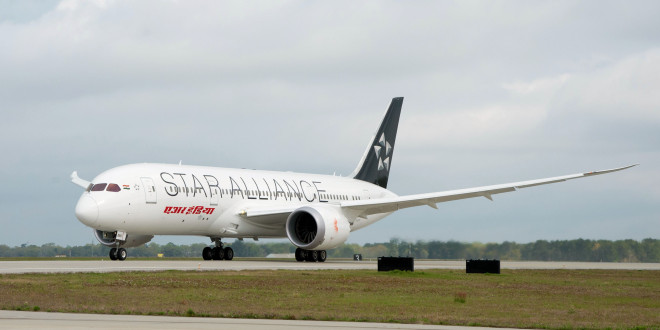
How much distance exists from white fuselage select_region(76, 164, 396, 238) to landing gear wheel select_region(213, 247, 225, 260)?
1.63m

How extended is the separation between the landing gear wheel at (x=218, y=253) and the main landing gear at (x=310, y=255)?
3817 mm

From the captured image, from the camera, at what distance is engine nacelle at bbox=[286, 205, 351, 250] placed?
124 ft

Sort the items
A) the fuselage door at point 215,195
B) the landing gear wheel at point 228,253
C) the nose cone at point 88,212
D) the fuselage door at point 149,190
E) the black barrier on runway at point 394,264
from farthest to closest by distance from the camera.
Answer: the landing gear wheel at point 228,253
the fuselage door at point 215,195
the fuselage door at point 149,190
the nose cone at point 88,212
the black barrier on runway at point 394,264

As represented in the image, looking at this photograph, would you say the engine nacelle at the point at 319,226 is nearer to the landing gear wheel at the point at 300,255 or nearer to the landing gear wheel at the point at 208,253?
the landing gear wheel at the point at 300,255

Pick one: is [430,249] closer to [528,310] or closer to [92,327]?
[528,310]

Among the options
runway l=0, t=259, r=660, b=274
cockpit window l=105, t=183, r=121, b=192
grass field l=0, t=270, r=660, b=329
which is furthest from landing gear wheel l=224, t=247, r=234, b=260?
grass field l=0, t=270, r=660, b=329

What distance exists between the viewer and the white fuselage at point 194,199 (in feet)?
115

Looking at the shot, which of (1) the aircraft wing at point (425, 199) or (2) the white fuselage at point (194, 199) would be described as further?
(1) the aircraft wing at point (425, 199)

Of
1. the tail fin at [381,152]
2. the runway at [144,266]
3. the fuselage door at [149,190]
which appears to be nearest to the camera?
the runway at [144,266]

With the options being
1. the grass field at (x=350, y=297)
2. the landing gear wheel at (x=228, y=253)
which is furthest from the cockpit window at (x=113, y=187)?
the landing gear wheel at (x=228, y=253)

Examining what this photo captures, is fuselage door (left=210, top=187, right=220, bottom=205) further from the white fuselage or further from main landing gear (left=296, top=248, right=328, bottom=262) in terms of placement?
main landing gear (left=296, top=248, right=328, bottom=262)

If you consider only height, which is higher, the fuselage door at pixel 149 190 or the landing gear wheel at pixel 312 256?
the fuselage door at pixel 149 190

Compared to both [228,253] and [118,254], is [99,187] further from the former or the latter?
[228,253]

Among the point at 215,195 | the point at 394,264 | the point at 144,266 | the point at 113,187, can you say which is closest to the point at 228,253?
the point at 215,195
